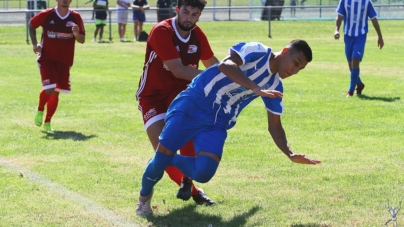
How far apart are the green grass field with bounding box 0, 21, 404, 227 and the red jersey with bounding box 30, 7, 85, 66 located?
3.59 ft

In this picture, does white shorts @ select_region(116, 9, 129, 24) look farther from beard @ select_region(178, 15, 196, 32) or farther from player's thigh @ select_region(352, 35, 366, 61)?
beard @ select_region(178, 15, 196, 32)

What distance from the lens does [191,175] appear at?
593 centimetres

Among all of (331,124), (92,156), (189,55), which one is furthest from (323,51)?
(189,55)

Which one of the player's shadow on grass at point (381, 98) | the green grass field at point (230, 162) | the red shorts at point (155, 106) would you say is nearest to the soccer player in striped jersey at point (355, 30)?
the player's shadow on grass at point (381, 98)

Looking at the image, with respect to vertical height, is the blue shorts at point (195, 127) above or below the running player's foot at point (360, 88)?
above

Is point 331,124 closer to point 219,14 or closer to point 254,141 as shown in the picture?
point 254,141

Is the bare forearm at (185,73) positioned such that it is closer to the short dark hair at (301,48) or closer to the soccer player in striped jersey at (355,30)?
the short dark hair at (301,48)

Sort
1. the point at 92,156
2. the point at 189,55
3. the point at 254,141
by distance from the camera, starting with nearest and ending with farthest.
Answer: the point at 189,55, the point at 92,156, the point at 254,141

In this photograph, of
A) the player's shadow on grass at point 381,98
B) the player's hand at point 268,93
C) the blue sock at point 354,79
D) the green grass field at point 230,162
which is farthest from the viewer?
the blue sock at point 354,79

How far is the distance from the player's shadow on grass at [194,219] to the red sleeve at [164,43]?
1319mm

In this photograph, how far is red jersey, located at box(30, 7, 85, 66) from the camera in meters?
10.7

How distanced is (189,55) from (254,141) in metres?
3.26

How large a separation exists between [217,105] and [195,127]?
0.25m

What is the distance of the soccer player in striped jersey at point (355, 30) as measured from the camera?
1356 centimetres
